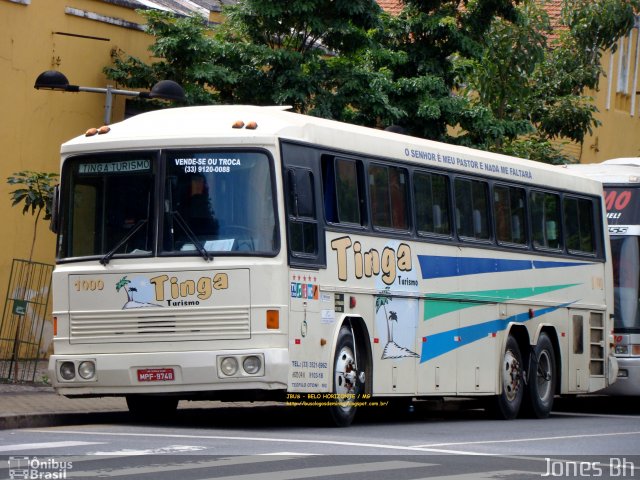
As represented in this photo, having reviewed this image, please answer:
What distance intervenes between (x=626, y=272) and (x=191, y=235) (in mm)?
10030

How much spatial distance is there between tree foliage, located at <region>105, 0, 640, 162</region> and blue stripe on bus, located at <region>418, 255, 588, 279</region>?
4.72 meters

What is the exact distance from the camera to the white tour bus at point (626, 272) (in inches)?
867

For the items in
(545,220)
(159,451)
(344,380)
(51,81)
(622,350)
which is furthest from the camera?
(622,350)

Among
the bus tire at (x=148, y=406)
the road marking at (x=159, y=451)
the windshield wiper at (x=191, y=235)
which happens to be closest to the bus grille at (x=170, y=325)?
the windshield wiper at (x=191, y=235)

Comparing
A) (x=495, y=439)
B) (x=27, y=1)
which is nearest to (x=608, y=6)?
(x=27, y=1)

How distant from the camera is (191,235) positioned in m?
14.5

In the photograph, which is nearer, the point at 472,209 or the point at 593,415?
the point at 472,209

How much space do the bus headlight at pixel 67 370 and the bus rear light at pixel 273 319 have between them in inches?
79.9

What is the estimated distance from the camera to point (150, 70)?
23.3 m

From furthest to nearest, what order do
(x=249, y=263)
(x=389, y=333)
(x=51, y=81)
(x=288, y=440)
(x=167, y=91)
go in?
1. (x=167, y=91)
2. (x=51, y=81)
3. (x=389, y=333)
4. (x=249, y=263)
5. (x=288, y=440)

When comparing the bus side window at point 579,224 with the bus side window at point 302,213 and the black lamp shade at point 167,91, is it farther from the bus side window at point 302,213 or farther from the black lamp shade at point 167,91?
the bus side window at point 302,213

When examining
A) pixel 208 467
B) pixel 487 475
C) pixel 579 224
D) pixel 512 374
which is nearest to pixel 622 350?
pixel 579 224

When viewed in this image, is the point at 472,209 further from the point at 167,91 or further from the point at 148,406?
the point at 148,406

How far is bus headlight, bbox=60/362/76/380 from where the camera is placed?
1469cm
